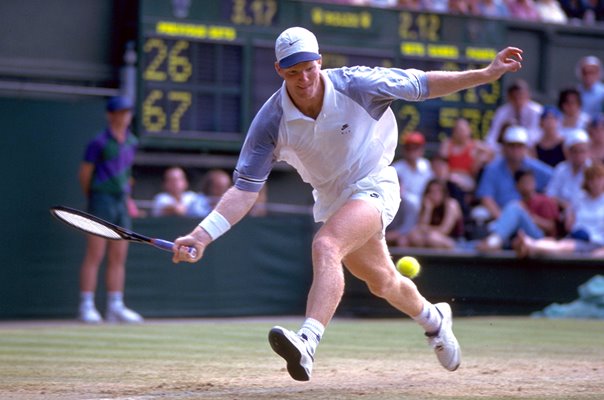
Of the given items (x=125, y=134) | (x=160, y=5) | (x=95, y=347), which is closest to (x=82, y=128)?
(x=125, y=134)

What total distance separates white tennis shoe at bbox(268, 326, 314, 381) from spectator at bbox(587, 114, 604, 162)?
9505mm

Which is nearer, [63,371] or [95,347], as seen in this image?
[63,371]

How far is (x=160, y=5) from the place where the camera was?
48.4 feet

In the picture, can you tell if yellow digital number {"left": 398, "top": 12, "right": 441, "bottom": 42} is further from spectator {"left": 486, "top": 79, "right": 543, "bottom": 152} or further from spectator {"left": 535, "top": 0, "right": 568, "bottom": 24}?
spectator {"left": 535, "top": 0, "right": 568, "bottom": 24}

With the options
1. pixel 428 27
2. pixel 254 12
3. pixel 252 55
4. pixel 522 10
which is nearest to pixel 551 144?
pixel 428 27

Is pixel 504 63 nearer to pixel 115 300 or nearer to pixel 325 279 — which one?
pixel 325 279

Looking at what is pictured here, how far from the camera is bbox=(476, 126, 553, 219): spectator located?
14828 mm

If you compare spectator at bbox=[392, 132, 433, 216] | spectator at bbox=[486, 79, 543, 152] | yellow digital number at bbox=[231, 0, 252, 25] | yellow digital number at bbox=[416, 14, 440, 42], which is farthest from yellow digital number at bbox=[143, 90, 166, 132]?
spectator at bbox=[486, 79, 543, 152]

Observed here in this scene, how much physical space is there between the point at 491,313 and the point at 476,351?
4520 mm

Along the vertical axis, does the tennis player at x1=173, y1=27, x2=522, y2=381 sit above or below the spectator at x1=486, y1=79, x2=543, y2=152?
above

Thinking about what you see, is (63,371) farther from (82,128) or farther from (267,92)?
(267,92)

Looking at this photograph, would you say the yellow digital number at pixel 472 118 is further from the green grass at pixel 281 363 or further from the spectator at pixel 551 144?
the green grass at pixel 281 363

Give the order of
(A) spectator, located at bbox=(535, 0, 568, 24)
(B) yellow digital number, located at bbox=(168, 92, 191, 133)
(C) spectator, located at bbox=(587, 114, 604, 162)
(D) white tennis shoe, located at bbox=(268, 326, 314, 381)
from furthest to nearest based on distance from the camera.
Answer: (A) spectator, located at bbox=(535, 0, 568, 24) < (C) spectator, located at bbox=(587, 114, 604, 162) < (B) yellow digital number, located at bbox=(168, 92, 191, 133) < (D) white tennis shoe, located at bbox=(268, 326, 314, 381)

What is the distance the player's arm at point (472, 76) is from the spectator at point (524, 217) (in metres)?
6.90
